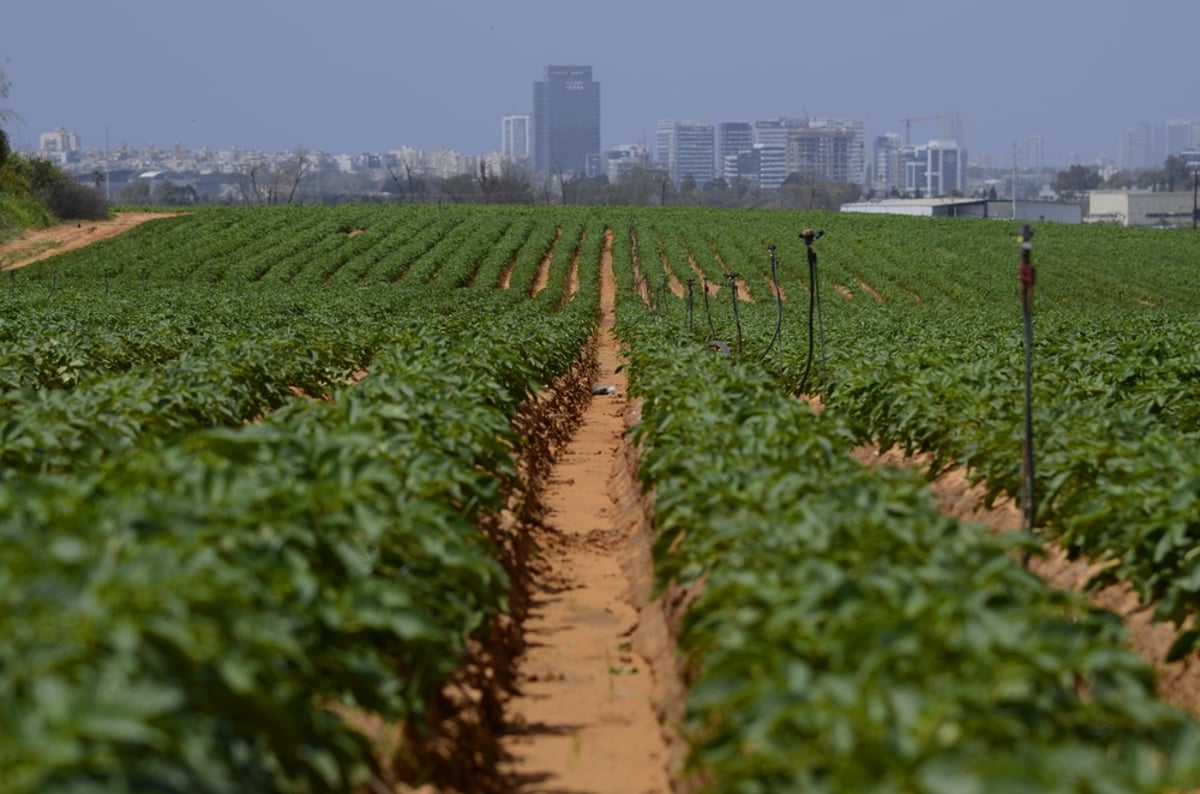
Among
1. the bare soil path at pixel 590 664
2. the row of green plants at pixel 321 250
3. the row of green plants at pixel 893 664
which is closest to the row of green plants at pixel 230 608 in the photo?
the bare soil path at pixel 590 664

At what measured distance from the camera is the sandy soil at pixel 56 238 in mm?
61375

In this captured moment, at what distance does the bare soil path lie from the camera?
6.24m

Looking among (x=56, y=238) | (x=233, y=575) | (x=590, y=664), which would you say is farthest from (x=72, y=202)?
(x=233, y=575)

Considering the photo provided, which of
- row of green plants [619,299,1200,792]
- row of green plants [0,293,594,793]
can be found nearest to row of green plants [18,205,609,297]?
row of green plants [0,293,594,793]

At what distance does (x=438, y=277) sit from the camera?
55062 millimetres

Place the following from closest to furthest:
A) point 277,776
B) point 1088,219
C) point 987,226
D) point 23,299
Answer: point 277,776
point 23,299
point 987,226
point 1088,219

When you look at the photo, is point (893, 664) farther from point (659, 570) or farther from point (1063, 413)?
point (1063, 413)

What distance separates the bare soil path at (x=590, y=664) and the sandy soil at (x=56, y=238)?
2054 inches

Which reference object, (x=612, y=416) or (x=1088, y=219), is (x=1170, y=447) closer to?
(x=612, y=416)

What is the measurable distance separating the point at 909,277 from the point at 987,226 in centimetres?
2113

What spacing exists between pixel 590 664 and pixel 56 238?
64584mm

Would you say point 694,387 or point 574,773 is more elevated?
point 694,387

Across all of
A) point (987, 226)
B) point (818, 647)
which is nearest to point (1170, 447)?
point (818, 647)

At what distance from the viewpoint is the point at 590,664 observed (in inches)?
310
